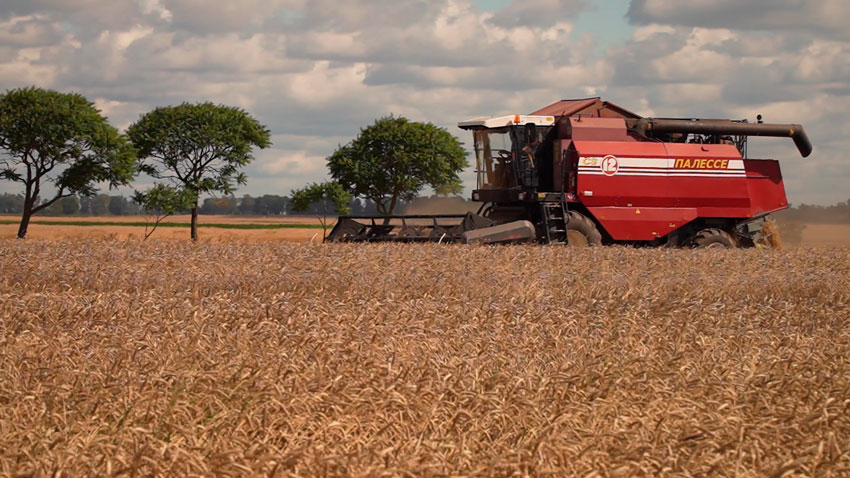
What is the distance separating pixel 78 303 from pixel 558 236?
44.2 ft

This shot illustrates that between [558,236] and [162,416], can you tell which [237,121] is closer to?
[558,236]

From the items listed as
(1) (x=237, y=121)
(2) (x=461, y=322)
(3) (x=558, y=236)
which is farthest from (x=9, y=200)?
(2) (x=461, y=322)

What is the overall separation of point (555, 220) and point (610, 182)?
150 cm

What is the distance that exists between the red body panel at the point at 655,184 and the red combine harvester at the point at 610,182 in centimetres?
2

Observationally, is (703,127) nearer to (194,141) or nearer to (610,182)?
(610,182)

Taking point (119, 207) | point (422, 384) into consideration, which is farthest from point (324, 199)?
point (119, 207)

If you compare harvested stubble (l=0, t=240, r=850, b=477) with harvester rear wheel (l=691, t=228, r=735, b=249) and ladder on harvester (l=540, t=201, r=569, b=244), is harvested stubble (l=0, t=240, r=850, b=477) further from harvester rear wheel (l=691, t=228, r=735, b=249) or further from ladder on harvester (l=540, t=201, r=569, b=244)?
harvester rear wheel (l=691, t=228, r=735, b=249)

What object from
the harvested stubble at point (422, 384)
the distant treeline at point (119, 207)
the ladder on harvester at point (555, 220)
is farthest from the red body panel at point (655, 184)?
the distant treeline at point (119, 207)

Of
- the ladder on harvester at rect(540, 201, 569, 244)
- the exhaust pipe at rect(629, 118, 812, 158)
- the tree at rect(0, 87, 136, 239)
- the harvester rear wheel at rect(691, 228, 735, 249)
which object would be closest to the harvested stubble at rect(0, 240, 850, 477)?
the ladder on harvester at rect(540, 201, 569, 244)

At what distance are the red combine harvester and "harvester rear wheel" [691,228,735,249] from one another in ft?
0.08

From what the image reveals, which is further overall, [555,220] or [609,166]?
[609,166]

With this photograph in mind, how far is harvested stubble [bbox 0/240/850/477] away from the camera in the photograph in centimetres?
349

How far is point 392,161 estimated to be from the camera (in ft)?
170

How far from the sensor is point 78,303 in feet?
24.3
